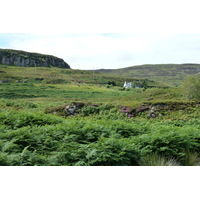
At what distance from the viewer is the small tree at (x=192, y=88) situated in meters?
38.2

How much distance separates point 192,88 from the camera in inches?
1523

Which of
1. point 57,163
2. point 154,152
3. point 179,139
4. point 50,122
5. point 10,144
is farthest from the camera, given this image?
point 50,122

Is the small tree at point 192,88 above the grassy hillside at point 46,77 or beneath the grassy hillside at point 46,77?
beneath

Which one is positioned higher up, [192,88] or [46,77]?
[46,77]

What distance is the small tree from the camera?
125 ft

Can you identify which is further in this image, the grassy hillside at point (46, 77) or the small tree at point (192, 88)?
the grassy hillside at point (46, 77)

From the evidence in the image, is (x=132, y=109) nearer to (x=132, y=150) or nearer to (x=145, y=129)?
(x=145, y=129)

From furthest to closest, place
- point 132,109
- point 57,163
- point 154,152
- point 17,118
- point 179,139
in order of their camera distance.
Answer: point 132,109 < point 17,118 < point 179,139 < point 154,152 < point 57,163

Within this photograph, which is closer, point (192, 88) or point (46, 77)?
point (192, 88)

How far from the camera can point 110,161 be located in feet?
17.4

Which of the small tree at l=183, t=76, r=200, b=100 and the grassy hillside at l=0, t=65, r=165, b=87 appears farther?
the grassy hillside at l=0, t=65, r=165, b=87

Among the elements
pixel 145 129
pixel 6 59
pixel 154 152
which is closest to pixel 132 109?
pixel 145 129

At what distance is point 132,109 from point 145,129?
17.0 metres

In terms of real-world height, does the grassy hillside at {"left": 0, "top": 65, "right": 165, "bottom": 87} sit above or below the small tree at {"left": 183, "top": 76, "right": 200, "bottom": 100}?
above
